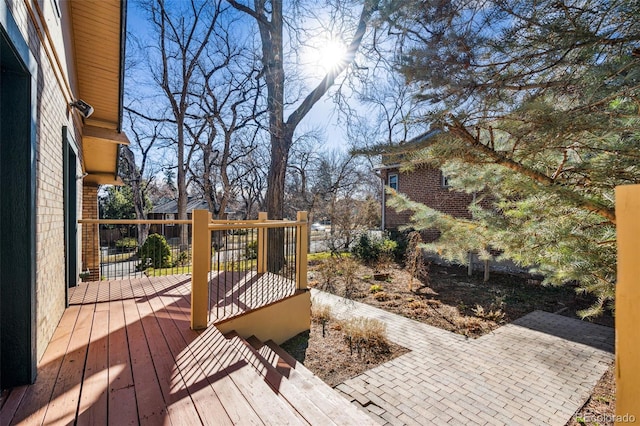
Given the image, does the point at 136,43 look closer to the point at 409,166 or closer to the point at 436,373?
the point at 409,166

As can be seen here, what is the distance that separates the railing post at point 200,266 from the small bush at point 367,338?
2.14 meters

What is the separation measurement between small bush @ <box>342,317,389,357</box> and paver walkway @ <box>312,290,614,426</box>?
0.99 ft

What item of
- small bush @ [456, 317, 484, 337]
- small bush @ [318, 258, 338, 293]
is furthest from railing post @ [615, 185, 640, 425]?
small bush @ [318, 258, 338, 293]

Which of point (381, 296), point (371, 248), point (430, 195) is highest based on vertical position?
point (430, 195)

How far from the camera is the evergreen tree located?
84.4 inches

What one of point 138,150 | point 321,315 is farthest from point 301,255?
point 138,150

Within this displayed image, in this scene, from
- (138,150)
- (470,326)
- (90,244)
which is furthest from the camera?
(138,150)

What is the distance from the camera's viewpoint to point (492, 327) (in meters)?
5.12

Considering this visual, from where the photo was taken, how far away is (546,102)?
2406mm

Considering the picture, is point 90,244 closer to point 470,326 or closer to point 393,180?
point 470,326

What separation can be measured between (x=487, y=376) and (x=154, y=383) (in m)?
3.59

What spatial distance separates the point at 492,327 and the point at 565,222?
3129 mm

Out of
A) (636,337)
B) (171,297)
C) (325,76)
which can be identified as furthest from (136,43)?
(636,337)

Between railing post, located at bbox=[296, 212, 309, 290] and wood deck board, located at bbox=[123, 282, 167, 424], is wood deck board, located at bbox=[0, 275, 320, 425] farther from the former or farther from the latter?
railing post, located at bbox=[296, 212, 309, 290]
